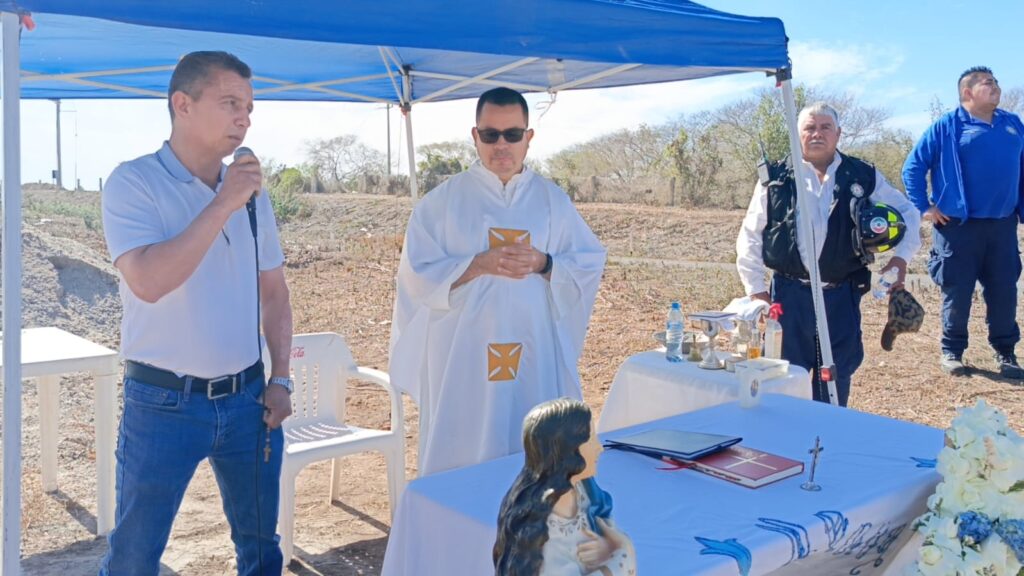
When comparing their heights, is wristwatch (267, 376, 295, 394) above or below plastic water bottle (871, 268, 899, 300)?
below

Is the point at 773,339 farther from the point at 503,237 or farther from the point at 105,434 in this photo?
the point at 105,434

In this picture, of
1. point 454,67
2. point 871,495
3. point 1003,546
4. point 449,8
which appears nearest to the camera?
point 1003,546

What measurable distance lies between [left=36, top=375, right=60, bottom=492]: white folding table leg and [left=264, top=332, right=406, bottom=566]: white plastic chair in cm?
116

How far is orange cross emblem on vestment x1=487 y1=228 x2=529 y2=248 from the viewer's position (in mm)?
2973

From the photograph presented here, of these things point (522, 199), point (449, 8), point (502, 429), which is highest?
point (449, 8)

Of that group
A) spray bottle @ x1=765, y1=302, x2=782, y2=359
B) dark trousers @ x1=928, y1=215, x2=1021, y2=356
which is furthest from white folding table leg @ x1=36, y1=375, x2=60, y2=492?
dark trousers @ x1=928, y1=215, x2=1021, y2=356

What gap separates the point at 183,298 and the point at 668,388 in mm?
1906

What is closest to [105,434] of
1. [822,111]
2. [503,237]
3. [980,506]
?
[503,237]

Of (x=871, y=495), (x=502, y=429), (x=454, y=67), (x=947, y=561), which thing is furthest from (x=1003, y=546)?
(x=454, y=67)

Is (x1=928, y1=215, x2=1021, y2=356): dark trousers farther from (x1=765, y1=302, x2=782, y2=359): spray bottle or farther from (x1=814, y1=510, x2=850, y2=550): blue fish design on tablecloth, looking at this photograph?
(x1=814, y1=510, x2=850, y2=550): blue fish design on tablecloth

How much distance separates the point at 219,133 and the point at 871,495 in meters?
1.77

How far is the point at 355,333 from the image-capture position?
28.9 ft

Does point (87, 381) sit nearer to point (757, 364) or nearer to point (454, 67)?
point (454, 67)

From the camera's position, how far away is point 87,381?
6.50 metres
